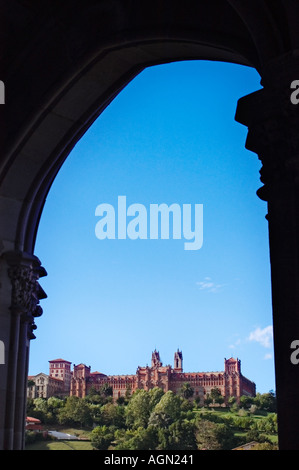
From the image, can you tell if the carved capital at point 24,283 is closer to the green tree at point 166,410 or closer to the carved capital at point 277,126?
the carved capital at point 277,126

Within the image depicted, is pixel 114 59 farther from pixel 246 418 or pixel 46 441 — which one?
pixel 246 418

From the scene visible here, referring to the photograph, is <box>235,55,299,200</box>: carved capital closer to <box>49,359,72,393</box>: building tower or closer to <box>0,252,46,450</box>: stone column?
<box>0,252,46,450</box>: stone column

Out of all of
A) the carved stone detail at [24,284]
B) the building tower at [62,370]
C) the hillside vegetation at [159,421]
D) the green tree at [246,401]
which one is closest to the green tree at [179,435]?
the hillside vegetation at [159,421]

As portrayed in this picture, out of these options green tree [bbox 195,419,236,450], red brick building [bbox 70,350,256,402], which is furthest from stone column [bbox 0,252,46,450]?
red brick building [bbox 70,350,256,402]

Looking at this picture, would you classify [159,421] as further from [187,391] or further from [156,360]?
[156,360]

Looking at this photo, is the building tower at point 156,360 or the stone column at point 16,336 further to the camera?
the building tower at point 156,360

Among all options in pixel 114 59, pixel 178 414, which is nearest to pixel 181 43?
pixel 114 59

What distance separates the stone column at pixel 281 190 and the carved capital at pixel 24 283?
3355 millimetres

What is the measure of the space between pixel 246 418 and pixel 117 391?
76.8ft

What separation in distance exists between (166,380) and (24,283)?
283 feet

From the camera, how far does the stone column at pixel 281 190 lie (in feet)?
13.1

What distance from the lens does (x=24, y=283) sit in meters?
7.18

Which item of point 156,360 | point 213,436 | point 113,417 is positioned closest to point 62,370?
point 156,360

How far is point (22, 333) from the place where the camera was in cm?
718
